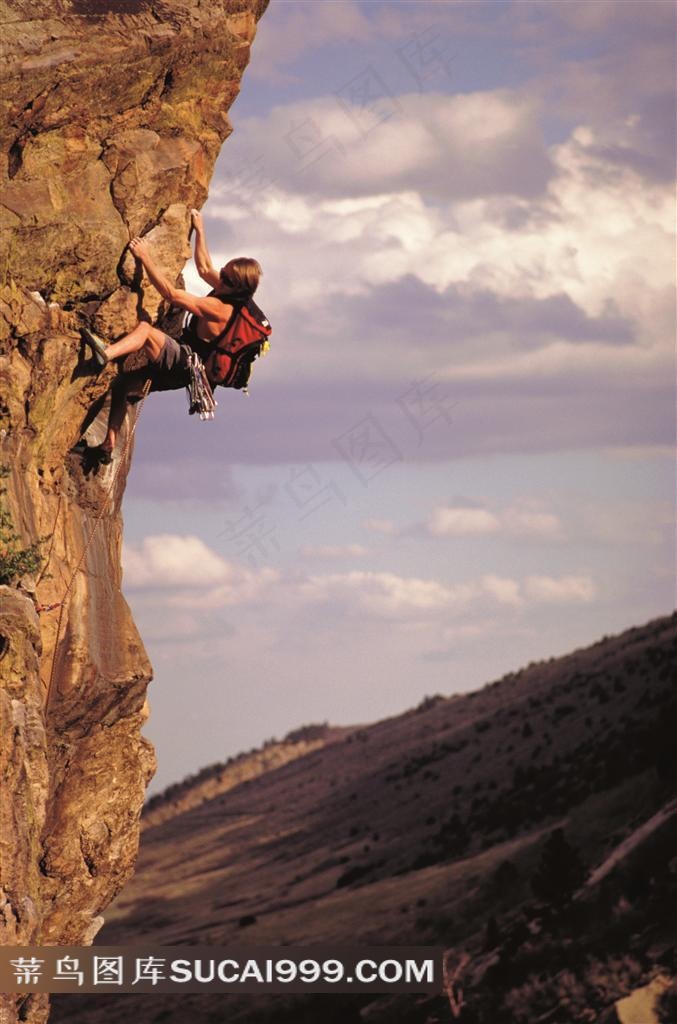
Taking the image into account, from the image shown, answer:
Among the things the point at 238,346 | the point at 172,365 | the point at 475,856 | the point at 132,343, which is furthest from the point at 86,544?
the point at 475,856

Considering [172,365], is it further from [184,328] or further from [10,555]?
[10,555]

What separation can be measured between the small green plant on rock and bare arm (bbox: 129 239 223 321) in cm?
369

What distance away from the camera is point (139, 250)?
860 inches

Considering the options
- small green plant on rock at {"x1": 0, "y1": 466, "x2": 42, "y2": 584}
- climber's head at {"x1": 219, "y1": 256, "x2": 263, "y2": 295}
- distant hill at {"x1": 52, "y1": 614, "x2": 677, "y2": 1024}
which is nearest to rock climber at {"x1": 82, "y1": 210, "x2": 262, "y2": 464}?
climber's head at {"x1": 219, "y1": 256, "x2": 263, "y2": 295}

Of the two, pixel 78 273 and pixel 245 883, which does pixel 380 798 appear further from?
pixel 78 273

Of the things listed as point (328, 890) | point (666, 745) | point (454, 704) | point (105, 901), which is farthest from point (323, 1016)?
point (454, 704)

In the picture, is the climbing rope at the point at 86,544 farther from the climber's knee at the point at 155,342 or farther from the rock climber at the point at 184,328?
the climber's knee at the point at 155,342

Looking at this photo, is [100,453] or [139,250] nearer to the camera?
[139,250]

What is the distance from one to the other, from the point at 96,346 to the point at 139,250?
1.98m

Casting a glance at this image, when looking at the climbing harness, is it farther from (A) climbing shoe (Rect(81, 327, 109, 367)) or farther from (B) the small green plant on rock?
(B) the small green plant on rock

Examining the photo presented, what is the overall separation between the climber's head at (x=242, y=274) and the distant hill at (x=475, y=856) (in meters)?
28.1

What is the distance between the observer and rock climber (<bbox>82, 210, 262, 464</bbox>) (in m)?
21.1

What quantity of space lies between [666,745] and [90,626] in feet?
135

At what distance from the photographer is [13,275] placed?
67.7 feet
